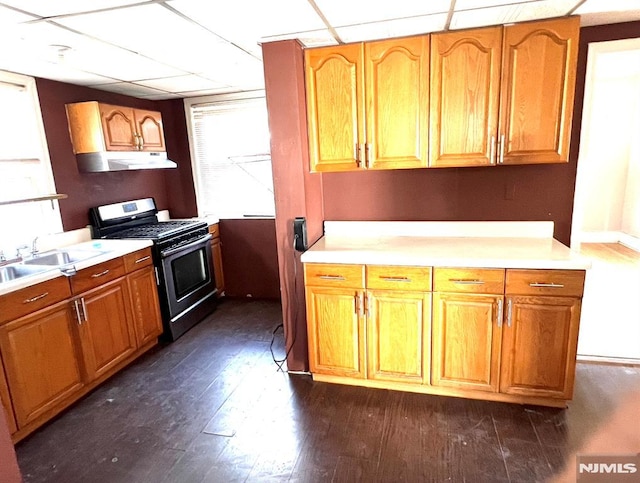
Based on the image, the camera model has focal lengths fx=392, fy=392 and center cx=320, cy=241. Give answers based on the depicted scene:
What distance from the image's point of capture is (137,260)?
120 inches

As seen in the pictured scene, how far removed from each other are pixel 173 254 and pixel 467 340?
241cm

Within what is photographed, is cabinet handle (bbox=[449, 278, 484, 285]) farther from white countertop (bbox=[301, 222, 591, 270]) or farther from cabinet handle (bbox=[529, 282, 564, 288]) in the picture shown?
cabinet handle (bbox=[529, 282, 564, 288])

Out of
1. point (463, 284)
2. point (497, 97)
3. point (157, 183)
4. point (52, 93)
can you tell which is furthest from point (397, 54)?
point (157, 183)

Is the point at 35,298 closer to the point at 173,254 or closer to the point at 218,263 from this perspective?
the point at 173,254

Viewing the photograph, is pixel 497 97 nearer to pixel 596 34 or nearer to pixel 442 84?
pixel 442 84

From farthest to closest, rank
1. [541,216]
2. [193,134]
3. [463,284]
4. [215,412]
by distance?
[193,134], [541,216], [215,412], [463,284]

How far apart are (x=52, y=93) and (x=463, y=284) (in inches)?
128

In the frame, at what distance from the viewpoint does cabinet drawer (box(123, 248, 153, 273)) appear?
2.95m

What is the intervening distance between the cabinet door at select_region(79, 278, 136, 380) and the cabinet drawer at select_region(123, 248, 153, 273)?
11 cm

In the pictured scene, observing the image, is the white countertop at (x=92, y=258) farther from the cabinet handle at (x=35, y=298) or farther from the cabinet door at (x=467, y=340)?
the cabinet door at (x=467, y=340)

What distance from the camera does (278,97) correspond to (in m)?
2.44

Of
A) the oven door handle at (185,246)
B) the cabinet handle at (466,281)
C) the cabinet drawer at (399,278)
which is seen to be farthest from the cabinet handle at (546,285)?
the oven door handle at (185,246)

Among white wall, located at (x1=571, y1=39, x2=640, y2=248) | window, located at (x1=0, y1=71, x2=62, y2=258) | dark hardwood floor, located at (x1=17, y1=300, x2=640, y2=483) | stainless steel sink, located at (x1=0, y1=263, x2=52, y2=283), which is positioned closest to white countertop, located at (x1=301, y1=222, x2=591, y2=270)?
dark hardwood floor, located at (x1=17, y1=300, x2=640, y2=483)
